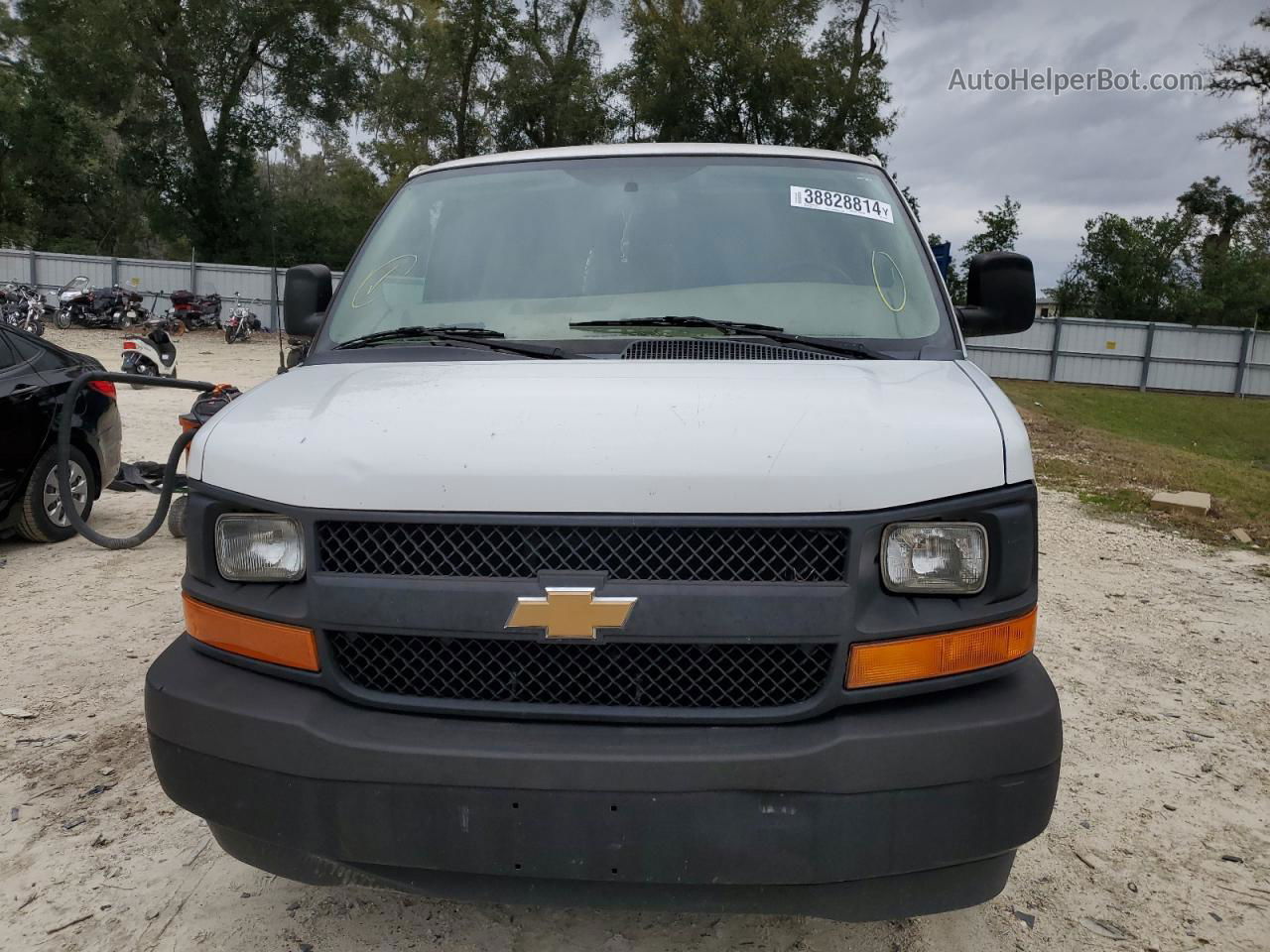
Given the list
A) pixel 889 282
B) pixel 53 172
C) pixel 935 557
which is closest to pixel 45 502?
pixel 889 282

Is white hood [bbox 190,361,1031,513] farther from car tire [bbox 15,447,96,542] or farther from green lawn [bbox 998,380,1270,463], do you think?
green lawn [bbox 998,380,1270,463]

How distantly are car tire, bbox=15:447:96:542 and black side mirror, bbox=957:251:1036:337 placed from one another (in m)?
6.16

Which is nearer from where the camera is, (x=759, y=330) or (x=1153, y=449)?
(x=759, y=330)

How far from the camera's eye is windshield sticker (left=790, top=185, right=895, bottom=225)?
342cm

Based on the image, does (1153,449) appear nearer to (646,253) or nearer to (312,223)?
(646,253)

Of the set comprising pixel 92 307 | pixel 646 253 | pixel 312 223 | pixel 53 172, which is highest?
→ pixel 53 172

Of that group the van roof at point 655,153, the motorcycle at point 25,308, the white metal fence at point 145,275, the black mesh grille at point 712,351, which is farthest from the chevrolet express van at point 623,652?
the white metal fence at point 145,275

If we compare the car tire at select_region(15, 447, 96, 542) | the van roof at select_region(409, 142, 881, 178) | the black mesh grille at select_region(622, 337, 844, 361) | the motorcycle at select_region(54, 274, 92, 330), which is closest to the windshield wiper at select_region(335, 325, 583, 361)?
the black mesh grille at select_region(622, 337, 844, 361)

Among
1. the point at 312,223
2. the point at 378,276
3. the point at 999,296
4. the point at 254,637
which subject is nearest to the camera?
the point at 254,637

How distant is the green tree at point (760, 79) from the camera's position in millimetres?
34688

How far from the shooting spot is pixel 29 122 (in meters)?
37.1

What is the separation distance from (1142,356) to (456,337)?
102ft

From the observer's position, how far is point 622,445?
2121 millimetres

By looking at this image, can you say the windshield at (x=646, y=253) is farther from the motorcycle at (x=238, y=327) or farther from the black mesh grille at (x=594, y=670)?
the motorcycle at (x=238, y=327)
